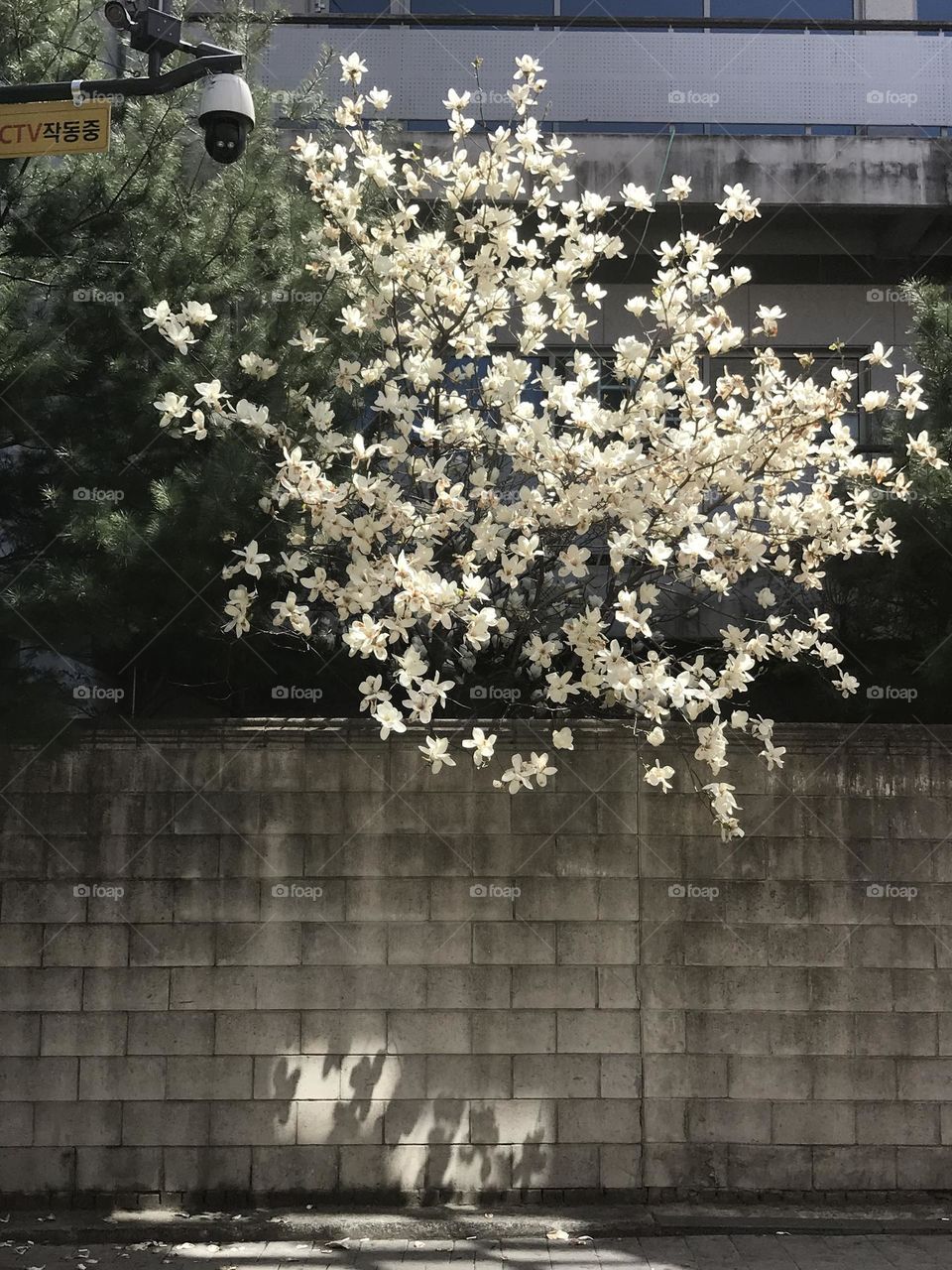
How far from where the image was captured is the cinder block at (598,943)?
6.28m

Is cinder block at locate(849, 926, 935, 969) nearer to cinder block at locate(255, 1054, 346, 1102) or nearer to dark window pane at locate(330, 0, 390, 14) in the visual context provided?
cinder block at locate(255, 1054, 346, 1102)

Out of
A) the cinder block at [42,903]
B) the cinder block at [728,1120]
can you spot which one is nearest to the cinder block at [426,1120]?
the cinder block at [728,1120]

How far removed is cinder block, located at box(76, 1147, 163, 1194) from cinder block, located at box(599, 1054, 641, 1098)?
242 centimetres

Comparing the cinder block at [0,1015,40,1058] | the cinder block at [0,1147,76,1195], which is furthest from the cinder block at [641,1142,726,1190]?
the cinder block at [0,1015,40,1058]

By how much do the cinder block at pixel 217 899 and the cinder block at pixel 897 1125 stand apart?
138 inches

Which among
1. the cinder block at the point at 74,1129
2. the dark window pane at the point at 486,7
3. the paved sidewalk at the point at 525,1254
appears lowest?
the paved sidewalk at the point at 525,1254

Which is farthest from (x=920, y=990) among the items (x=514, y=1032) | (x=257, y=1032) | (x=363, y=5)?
(x=363, y=5)

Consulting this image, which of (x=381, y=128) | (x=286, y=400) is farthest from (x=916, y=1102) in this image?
(x=381, y=128)

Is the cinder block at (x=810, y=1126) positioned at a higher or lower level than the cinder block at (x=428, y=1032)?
lower

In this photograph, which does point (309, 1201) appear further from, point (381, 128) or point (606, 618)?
point (381, 128)

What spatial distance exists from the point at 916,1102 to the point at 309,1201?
335cm

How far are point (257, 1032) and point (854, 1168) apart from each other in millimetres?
3339

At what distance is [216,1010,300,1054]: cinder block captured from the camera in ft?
20.2

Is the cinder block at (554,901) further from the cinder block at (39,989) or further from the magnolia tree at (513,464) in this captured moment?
the cinder block at (39,989)
